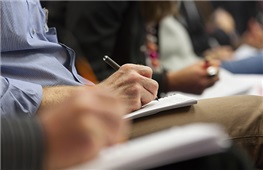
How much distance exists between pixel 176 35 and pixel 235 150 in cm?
150

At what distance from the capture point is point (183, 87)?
59.3 inches

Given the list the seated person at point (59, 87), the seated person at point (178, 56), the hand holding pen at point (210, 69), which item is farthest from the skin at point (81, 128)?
the seated person at point (178, 56)

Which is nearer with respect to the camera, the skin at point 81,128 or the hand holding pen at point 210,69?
the skin at point 81,128

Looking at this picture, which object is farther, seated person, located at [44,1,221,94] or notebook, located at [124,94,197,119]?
seated person, located at [44,1,221,94]

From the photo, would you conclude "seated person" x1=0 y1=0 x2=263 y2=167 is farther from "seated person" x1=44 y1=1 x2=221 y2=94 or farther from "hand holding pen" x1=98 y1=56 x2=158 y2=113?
"seated person" x1=44 y1=1 x2=221 y2=94

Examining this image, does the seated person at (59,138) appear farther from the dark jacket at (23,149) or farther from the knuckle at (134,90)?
the knuckle at (134,90)

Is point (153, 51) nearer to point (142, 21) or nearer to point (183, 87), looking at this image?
point (142, 21)

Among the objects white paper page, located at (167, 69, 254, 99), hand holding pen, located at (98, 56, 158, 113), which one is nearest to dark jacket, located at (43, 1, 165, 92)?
white paper page, located at (167, 69, 254, 99)

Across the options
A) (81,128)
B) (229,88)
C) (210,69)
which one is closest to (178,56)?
(229,88)

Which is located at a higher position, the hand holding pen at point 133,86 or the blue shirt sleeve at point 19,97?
the hand holding pen at point 133,86

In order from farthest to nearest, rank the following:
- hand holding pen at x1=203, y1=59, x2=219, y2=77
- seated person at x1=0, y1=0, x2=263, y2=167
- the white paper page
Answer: the white paper page → hand holding pen at x1=203, y1=59, x2=219, y2=77 → seated person at x1=0, y1=0, x2=263, y2=167

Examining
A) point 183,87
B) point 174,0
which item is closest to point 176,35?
point 174,0

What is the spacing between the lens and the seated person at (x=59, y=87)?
858 millimetres

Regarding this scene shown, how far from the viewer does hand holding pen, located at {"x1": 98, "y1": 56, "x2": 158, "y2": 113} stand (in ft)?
3.04
